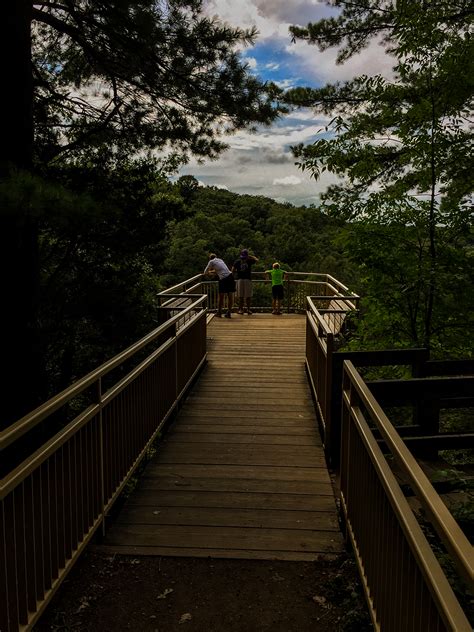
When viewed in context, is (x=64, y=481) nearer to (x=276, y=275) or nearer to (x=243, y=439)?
(x=243, y=439)

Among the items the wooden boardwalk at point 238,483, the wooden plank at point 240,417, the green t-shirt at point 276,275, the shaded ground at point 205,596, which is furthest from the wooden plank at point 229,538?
the green t-shirt at point 276,275

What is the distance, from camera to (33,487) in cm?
236

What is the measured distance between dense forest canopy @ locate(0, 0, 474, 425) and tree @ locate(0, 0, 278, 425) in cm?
2

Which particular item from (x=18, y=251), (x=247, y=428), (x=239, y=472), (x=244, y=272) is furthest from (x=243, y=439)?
(x=244, y=272)

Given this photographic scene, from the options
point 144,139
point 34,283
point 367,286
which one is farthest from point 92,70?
point 367,286

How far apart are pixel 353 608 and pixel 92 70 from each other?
6.64 metres

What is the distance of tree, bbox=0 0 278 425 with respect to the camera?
476cm

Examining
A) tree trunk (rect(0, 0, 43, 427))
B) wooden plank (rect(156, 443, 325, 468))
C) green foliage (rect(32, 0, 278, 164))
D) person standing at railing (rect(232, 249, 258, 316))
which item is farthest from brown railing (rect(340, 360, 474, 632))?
person standing at railing (rect(232, 249, 258, 316))

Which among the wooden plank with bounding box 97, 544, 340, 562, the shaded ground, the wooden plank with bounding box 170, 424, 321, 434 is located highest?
the wooden plank with bounding box 170, 424, 321, 434

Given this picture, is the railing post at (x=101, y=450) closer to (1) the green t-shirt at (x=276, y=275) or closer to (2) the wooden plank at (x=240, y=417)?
(2) the wooden plank at (x=240, y=417)

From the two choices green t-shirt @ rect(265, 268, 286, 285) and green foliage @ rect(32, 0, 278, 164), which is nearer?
green foliage @ rect(32, 0, 278, 164)

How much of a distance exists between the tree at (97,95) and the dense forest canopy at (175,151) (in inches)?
0.7

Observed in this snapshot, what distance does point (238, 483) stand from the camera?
14.2ft

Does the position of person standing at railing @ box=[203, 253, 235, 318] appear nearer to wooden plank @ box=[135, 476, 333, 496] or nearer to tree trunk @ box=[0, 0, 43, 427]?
tree trunk @ box=[0, 0, 43, 427]
